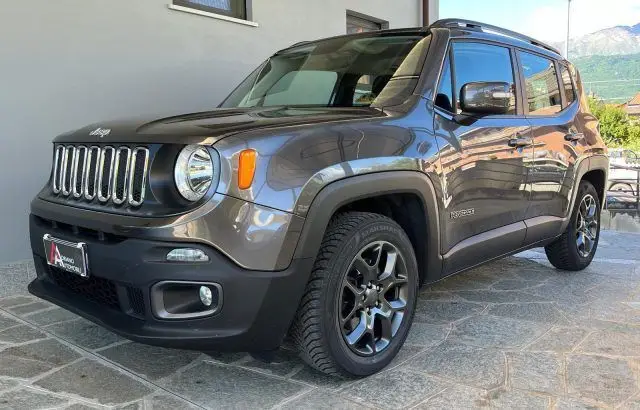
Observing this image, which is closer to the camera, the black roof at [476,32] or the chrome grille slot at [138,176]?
the chrome grille slot at [138,176]

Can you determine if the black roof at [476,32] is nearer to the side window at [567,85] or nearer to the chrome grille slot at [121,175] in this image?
the side window at [567,85]

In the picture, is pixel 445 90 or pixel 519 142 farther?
pixel 519 142

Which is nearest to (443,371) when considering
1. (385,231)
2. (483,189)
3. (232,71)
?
(385,231)

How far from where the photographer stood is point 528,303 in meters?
4.20

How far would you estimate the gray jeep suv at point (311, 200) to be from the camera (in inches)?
92.5

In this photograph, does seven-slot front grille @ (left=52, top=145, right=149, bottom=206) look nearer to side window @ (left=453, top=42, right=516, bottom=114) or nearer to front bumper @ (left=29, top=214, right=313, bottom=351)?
front bumper @ (left=29, top=214, right=313, bottom=351)

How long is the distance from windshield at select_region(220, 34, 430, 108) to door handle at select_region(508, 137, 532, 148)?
0.88 m

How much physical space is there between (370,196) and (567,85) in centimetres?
294

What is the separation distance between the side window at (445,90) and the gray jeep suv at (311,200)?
0.01 m

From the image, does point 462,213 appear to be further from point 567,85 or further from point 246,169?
point 567,85

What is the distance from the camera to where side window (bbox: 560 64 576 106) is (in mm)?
4797

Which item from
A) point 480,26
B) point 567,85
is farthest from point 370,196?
point 567,85

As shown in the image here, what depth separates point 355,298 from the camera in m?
2.82

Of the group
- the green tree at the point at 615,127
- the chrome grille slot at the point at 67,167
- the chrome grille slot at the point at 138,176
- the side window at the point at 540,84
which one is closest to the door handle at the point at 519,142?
the side window at the point at 540,84
